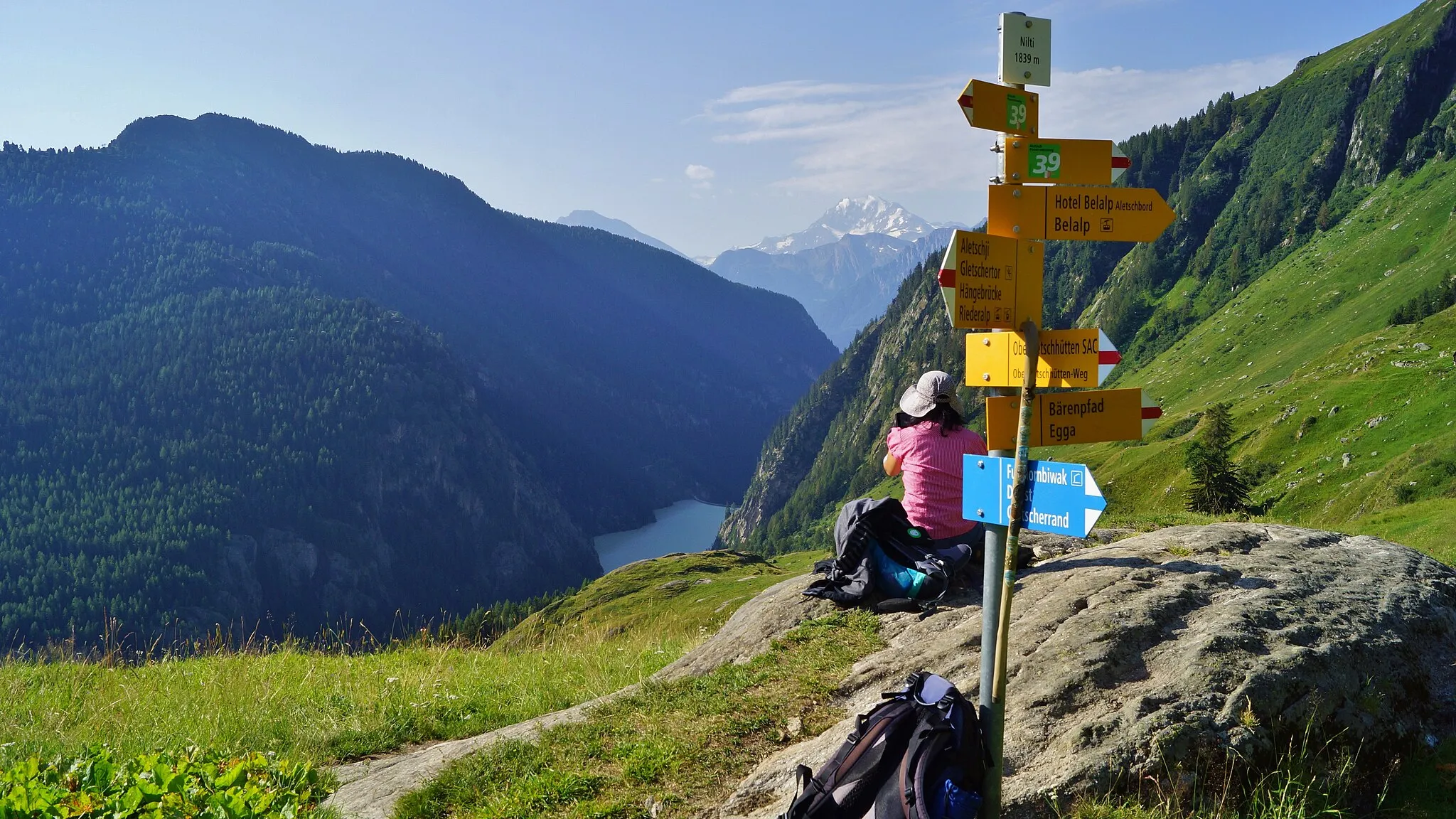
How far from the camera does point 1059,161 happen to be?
4.50 m

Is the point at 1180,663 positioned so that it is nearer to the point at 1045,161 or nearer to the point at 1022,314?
the point at 1022,314

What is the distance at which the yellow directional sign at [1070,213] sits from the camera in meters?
4.51

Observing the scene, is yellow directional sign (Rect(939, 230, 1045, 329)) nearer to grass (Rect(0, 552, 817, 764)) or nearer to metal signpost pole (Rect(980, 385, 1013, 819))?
metal signpost pole (Rect(980, 385, 1013, 819))

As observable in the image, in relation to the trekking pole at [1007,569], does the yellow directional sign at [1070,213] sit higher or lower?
higher

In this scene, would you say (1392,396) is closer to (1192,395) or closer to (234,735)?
(1192,395)

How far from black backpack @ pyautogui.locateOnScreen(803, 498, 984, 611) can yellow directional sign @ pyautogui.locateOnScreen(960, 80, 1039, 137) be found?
168 inches

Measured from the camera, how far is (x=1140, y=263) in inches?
7160

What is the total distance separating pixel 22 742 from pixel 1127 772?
8.23 metres

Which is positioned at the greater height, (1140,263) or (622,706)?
(1140,263)

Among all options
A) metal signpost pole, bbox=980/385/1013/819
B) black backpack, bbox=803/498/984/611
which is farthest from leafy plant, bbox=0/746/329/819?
black backpack, bbox=803/498/984/611

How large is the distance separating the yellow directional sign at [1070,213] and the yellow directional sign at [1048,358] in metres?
0.57

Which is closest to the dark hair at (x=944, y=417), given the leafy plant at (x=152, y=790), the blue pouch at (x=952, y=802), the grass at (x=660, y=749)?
the grass at (x=660, y=749)

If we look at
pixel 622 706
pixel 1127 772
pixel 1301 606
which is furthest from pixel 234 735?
pixel 1301 606

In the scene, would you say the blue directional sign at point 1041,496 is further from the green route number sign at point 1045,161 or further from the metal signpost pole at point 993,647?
the green route number sign at point 1045,161
